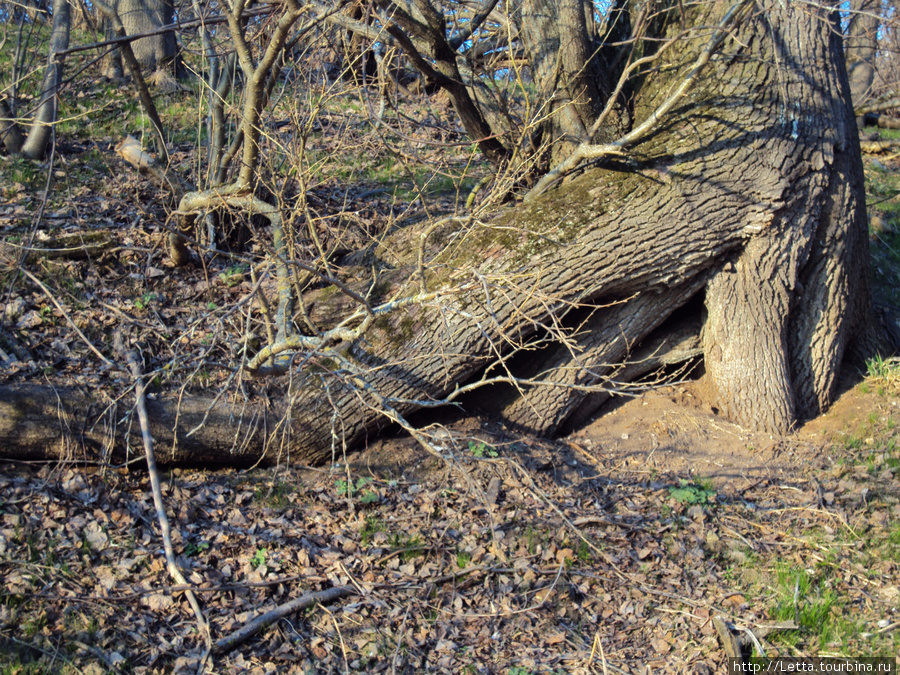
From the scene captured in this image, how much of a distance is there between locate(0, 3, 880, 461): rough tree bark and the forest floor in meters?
0.34

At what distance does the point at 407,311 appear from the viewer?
459 centimetres

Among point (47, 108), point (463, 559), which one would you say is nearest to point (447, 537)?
point (463, 559)

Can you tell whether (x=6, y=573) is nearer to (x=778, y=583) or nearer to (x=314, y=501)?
(x=314, y=501)

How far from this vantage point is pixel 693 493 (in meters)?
4.30

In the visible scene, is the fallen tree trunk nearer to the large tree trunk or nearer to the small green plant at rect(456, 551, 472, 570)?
the small green plant at rect(456, 551, 472, 570)

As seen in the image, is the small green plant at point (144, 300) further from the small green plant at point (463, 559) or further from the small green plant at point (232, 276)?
the small green plant at point (463, 559)

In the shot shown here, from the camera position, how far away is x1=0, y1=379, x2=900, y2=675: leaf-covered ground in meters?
3.09

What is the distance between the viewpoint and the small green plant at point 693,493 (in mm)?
4250

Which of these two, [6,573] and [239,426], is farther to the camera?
[239,426]

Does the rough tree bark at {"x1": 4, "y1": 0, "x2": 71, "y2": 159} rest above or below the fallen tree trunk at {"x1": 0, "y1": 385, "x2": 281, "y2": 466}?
above

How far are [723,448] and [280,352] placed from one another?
3206 millimetres

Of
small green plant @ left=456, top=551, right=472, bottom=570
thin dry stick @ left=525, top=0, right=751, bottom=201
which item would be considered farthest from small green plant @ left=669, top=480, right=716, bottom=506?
thin dry stick @ left=525, top=0, right=751, bottom=201

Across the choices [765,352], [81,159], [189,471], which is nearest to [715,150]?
[765,352]

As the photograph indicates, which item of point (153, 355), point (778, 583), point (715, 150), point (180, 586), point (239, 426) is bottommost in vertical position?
point (778, 583)
